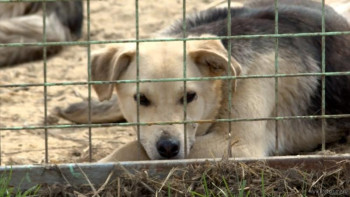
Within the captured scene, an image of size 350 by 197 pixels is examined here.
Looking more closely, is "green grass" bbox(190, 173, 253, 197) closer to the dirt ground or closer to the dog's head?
the dog's head

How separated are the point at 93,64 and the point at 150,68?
1.52 feet

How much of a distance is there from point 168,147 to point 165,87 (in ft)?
1.25

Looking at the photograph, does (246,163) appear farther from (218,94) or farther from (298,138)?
(298,138)

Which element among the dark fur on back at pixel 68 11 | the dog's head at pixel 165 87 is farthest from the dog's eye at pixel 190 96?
the dark fur on back at pixel 68 11

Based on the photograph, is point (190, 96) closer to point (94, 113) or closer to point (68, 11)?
point (94, 113)

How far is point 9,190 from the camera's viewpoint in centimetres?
411

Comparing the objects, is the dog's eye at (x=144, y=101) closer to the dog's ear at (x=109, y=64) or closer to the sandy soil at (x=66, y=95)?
the dog's ear at (x=109, y=64)

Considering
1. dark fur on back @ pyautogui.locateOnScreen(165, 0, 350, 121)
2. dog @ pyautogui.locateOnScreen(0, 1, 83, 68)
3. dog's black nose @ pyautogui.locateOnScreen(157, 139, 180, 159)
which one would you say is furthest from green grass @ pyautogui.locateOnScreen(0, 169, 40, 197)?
dog @ pyautogui.locateOnScreen(0, 1, 83, 68)

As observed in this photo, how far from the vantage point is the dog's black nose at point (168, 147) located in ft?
15.3

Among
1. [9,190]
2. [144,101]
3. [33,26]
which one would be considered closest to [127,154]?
[144,101]

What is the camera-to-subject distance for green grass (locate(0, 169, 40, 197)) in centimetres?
402

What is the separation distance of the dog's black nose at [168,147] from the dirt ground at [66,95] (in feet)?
2.56

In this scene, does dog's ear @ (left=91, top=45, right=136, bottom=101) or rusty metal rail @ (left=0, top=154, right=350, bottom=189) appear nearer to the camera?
rusty metal rail @ (left=0, top=154, right=350, bottom=189)

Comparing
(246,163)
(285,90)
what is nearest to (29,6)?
(285,90)
